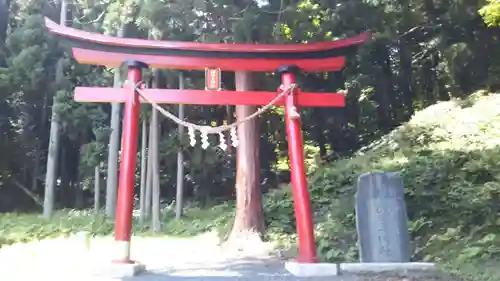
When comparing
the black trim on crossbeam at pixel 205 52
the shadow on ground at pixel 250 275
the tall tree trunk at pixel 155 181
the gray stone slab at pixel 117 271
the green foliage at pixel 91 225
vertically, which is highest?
the black trim on crossbeam at pixel 205 52

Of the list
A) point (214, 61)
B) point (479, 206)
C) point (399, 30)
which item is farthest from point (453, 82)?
point (214, 61)

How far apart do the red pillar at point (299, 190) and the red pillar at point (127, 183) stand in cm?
224

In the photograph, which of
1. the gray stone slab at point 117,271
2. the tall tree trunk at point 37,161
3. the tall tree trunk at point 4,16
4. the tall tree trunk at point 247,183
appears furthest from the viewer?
the tall tree trunk at point 37,161

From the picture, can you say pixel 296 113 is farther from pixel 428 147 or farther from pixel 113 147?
pixel 113 147

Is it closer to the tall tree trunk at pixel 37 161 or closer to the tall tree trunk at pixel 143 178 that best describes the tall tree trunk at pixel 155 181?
the tall tree trunk at pixel 143 178

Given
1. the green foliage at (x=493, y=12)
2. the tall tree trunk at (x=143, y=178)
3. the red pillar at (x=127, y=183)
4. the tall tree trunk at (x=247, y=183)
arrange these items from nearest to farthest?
the red pillar at (x=127, y=183), the green foliage at (x=493, y=12), the tall tree trunk at (x=247, y=183), the tall tree trunk at (x=143, y=178)

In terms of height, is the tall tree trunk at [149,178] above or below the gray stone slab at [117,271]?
above

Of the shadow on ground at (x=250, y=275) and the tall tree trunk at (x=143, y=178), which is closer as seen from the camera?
the shadow on ground at (x=250, y=275)

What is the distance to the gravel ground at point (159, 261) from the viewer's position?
6.60 m

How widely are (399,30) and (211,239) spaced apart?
10.0 m

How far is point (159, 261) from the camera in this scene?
8773 millimetres

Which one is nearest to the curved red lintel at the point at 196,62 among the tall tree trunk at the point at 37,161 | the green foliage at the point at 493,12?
the green foliage at the point at 493,12

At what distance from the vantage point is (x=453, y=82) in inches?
607

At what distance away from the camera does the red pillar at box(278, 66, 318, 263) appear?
6980 mm
